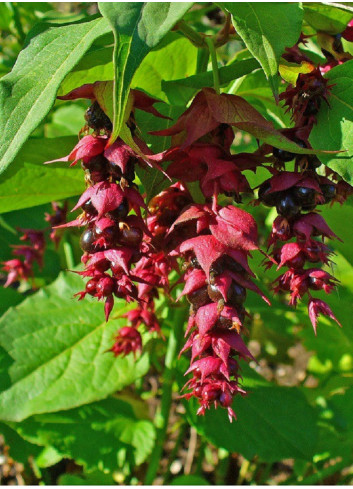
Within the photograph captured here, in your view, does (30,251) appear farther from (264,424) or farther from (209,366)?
(209,366)

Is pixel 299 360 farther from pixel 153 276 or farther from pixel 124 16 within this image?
pixel 124 16

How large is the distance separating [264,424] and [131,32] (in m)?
0.92

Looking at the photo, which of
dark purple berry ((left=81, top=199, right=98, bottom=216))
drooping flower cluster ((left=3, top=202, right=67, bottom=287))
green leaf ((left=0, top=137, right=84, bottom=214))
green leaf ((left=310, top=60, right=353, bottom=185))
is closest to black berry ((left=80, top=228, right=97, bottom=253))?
dark purple berry ((left=81, top=199, right=98, bottom=216))

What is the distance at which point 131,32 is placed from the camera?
1.69 feet

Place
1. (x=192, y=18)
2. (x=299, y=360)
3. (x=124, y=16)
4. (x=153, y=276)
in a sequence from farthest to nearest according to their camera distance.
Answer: (x=299, y=360), (x=192, y=18), (x=153, y=276), (x=124, y=16)

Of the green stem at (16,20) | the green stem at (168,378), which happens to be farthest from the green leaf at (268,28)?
the green stem at (16,20)

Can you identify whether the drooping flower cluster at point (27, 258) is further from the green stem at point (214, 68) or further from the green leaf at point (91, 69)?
the green stem at point (214, 68)

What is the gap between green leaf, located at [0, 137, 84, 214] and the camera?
0.88m

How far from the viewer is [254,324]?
1985 mm

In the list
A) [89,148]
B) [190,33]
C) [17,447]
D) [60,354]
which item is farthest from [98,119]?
[17,447]

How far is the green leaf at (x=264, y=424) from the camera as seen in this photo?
1.16m

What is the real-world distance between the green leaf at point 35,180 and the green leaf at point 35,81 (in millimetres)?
252

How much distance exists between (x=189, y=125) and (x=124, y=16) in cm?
12

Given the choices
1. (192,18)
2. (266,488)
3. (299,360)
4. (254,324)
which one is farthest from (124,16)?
(299,360)
